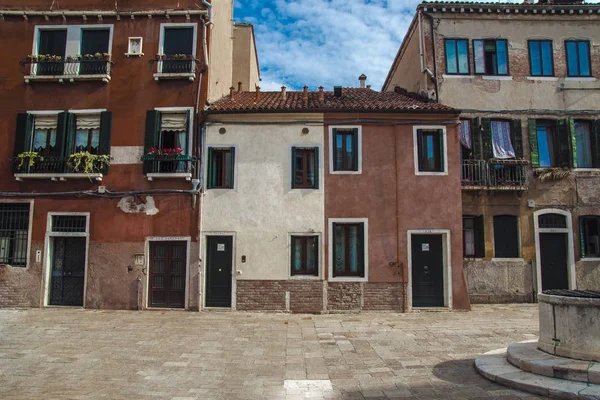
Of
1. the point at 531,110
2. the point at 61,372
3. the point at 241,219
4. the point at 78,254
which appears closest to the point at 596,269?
the point at 531,110

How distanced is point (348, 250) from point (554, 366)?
25.8 feet

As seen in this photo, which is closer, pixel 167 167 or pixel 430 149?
pixel 167 167

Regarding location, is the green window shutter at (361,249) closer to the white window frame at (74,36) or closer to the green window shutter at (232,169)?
the green window shutter at (232,169)

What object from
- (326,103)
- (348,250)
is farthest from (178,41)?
(348,250)

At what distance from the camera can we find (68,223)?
1432 cm

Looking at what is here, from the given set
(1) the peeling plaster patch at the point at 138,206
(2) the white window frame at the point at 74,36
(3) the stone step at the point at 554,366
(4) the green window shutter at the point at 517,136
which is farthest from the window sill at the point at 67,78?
(4) the green window shutter at the point at 517,136

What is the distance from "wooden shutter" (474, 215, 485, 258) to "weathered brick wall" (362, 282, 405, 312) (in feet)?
11.7

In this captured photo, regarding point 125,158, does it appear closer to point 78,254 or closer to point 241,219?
point 78,254

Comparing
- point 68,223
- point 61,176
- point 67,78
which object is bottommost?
point 68,223

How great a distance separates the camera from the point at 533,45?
16.0 m

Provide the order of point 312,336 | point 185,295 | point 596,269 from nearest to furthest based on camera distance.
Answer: point 312,336
point 185,295
point 596,269

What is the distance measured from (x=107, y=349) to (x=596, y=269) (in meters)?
15.7

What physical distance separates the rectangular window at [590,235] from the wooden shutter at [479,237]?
351 cm

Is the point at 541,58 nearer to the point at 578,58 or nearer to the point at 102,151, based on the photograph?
the point at 578,58
